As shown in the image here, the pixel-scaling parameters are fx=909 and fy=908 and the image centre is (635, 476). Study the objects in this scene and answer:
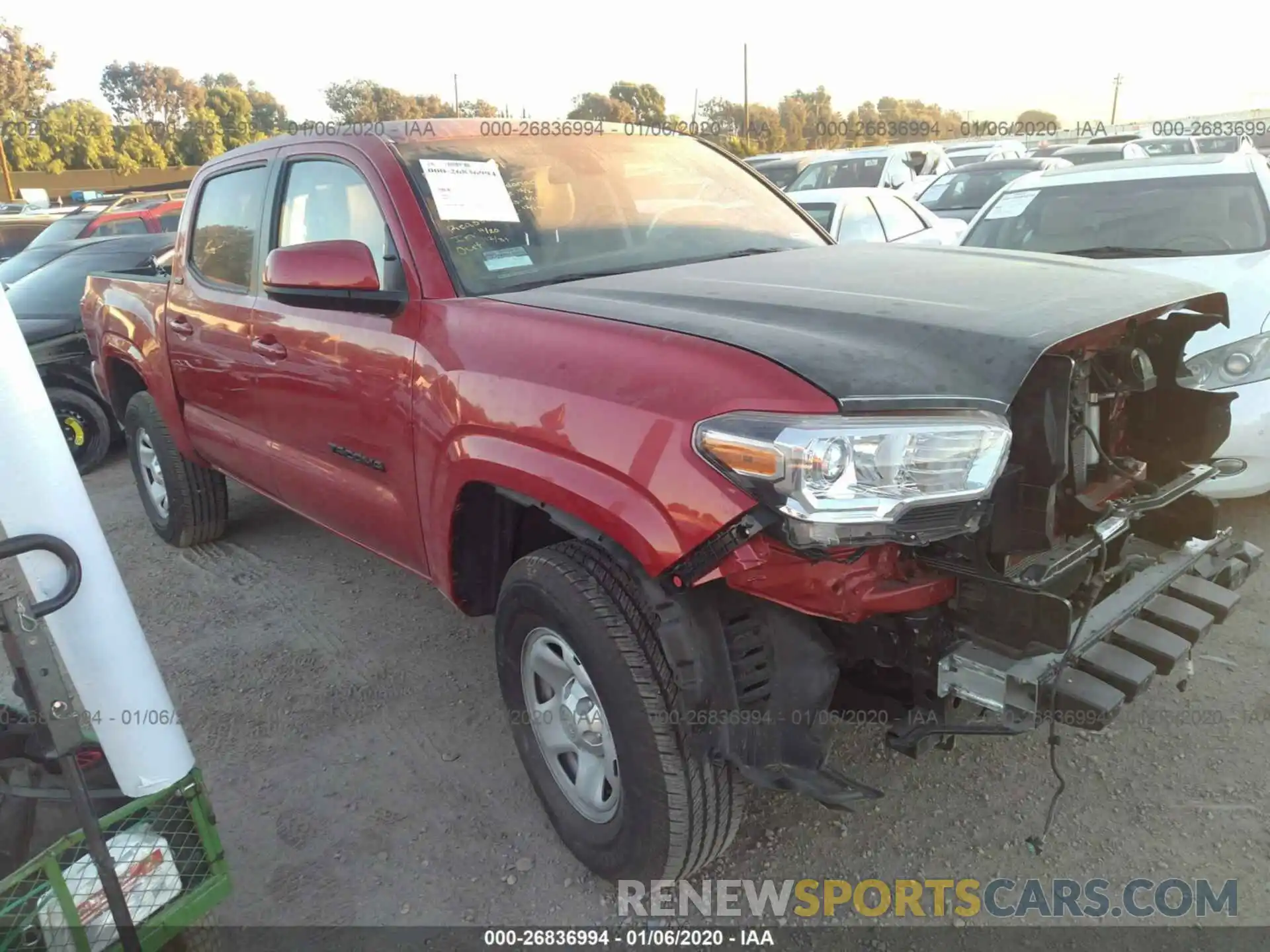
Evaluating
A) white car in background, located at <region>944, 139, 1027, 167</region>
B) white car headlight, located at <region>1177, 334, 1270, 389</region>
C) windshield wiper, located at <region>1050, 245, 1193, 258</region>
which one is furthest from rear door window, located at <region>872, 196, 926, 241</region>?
white car in background, located at <region>944, 139, 1027, 167</region>

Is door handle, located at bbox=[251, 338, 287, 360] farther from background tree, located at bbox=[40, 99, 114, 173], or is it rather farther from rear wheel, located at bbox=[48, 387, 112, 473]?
background tree, located at bbox=[40, 99, 114, 173]

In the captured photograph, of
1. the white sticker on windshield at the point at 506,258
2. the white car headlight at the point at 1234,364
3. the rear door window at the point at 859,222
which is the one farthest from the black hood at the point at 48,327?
the white car headlight at the point at 1234,364

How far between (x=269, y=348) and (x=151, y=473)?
2325mm

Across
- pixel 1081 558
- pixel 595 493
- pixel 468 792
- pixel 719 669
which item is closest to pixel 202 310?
pixel 468 792

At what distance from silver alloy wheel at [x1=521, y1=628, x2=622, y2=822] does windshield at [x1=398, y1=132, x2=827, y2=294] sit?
1.07 meters

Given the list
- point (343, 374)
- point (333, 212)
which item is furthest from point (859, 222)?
point (343, 374)

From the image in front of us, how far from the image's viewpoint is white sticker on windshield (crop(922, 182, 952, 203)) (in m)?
11.2

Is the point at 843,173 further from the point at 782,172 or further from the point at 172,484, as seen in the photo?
the point at 172,484

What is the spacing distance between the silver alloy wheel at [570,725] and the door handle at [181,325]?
2.48 m

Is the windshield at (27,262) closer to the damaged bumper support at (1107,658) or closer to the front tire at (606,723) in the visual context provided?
the front tire at (606,723)

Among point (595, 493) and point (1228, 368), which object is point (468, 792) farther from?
point (1228, 368)

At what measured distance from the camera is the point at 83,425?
23.0ft

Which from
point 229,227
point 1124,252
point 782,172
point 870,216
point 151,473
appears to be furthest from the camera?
point 782,172

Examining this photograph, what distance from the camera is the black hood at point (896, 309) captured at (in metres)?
1.83
